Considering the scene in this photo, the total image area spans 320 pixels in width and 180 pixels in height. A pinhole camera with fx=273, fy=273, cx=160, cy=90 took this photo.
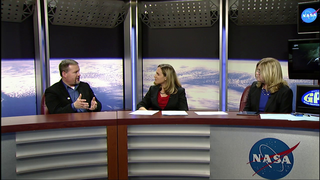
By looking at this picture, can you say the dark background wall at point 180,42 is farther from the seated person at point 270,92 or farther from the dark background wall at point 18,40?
the dark background wall at point 18,40

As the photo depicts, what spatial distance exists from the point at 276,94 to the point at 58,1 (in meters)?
2.82

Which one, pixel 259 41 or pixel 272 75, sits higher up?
pixel 259 41

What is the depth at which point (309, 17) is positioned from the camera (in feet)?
7.90

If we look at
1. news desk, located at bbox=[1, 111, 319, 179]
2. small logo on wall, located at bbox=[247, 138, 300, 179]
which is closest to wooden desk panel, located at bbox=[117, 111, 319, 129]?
news desk, located at bbox=[1, 111, 319, 179]

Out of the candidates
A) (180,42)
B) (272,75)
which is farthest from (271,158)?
(180,42)

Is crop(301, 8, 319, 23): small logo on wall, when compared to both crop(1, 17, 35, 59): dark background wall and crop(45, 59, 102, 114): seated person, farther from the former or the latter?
crop(1, 17, 35, 59): dark background wall

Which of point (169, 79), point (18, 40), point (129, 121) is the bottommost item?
point (129, 121)

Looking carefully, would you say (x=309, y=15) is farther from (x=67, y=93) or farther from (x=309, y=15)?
(x=67, y=93)

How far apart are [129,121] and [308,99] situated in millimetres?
1418

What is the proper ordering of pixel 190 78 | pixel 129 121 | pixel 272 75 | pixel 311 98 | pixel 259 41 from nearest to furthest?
pixel 129 121, pixel 311 98, pixel 272 75, pixel 259 41, pixel 190 78

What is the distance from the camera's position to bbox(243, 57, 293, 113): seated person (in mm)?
2756

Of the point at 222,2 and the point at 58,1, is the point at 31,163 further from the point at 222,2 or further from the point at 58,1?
the point at 222,2

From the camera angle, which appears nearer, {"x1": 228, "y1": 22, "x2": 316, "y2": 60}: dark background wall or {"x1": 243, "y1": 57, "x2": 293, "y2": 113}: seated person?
{"x1": 243, "y1": 57, "x2": 293, "y2": 113}: seated person

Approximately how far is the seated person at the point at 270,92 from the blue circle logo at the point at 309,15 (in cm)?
58
